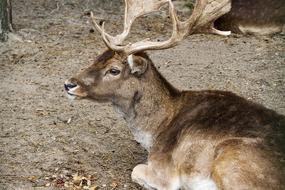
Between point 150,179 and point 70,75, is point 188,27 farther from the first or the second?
point 70,75

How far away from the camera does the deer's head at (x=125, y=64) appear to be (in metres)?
6.09

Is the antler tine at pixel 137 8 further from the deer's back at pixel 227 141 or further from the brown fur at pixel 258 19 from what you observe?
the brown fur at pixel 258 19

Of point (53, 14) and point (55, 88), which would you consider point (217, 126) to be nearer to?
point (55, 88)

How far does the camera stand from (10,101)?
26.7ft

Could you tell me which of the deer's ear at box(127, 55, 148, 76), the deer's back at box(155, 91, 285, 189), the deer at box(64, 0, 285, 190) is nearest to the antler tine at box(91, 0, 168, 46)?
the deer at box(64, 0, 285, 190)

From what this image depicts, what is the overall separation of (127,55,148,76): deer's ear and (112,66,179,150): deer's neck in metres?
0.16

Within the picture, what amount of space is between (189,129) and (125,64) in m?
0.86

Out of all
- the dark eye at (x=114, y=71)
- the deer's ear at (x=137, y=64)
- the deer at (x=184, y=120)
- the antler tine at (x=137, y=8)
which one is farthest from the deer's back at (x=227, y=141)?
the antler tine at (x=137, y=8)

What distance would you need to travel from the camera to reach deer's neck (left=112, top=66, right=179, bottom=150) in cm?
632

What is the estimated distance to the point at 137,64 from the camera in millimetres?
6145

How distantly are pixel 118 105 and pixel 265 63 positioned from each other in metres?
3.60

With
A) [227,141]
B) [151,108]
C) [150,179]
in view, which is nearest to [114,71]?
[151,108]

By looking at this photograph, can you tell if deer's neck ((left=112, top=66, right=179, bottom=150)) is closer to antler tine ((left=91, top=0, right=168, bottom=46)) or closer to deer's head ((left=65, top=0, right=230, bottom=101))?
deer's head ((left=65, top=0, right=230, bottom=101))

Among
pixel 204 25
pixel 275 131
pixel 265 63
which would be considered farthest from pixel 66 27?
pixel 275 131
